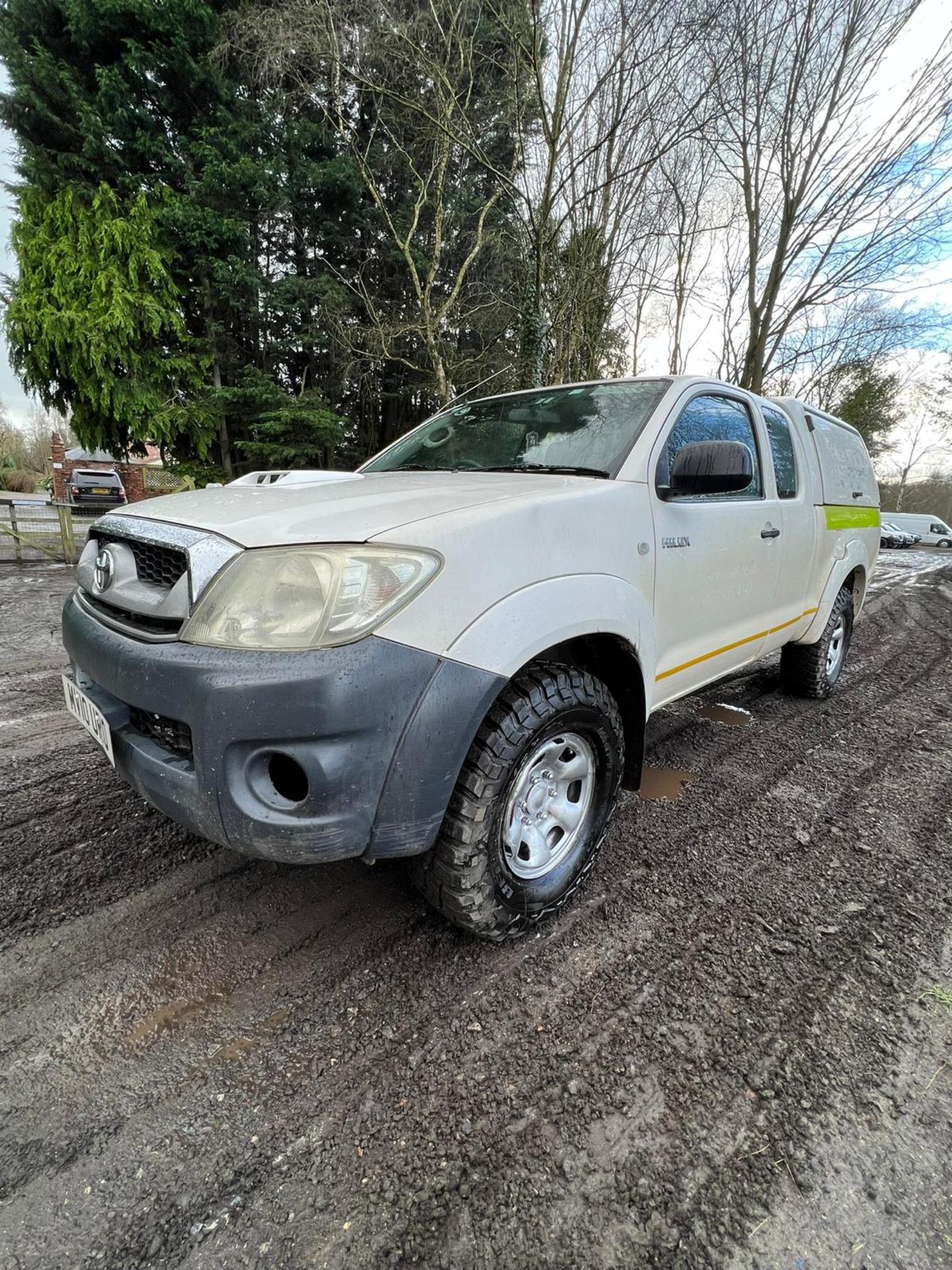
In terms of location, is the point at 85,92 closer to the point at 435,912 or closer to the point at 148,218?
the point at 148,218

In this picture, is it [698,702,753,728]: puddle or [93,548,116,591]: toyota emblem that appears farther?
[698,702,753,728]: puddle

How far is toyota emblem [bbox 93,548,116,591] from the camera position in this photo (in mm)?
1739

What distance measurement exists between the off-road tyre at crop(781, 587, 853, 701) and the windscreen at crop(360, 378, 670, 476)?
2.42 metres

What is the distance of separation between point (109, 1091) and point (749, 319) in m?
14.5

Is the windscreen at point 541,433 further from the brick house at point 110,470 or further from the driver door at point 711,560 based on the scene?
the brick house at point 110,470

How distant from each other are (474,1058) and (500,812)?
23.8 inches

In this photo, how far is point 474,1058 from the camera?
145 centimetres

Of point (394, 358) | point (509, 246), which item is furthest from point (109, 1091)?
point (509, 246)

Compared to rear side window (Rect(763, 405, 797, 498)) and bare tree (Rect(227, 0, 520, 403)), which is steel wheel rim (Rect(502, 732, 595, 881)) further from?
bare tree (Rect(227, 0, 520, 403))

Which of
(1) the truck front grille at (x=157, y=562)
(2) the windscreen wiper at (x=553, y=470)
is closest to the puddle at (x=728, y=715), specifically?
(2) the windscreen wiper at (x=553, y=470)

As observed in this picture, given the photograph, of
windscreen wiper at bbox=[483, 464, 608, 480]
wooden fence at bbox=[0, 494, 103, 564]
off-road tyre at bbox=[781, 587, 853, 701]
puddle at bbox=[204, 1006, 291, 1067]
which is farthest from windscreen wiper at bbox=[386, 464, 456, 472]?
wooden fence at bbox=[0, 494, 103, 564]

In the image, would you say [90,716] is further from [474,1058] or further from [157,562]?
[474,1058]

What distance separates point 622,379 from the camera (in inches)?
102

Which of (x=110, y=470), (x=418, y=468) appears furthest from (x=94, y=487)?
(x=418, y=468)
